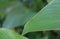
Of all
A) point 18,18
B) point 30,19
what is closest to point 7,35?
point 30,19

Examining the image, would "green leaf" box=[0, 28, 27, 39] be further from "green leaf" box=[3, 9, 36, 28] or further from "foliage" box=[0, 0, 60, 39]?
"green leaf" box=[3, 9, 36, 28]

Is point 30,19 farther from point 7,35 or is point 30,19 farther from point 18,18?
point 18,18

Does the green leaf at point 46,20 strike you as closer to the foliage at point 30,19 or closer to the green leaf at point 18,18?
the foliage at point 30,19

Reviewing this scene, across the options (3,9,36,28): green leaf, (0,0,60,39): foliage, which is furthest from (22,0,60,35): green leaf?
(3,9,36,28): green leaf

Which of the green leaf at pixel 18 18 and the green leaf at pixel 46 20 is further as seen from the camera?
the green leaf at pixel 18 18

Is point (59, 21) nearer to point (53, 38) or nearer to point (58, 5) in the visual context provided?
point (58, 5)

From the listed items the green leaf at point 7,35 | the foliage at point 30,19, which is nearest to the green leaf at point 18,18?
the foliage at point 30,19
